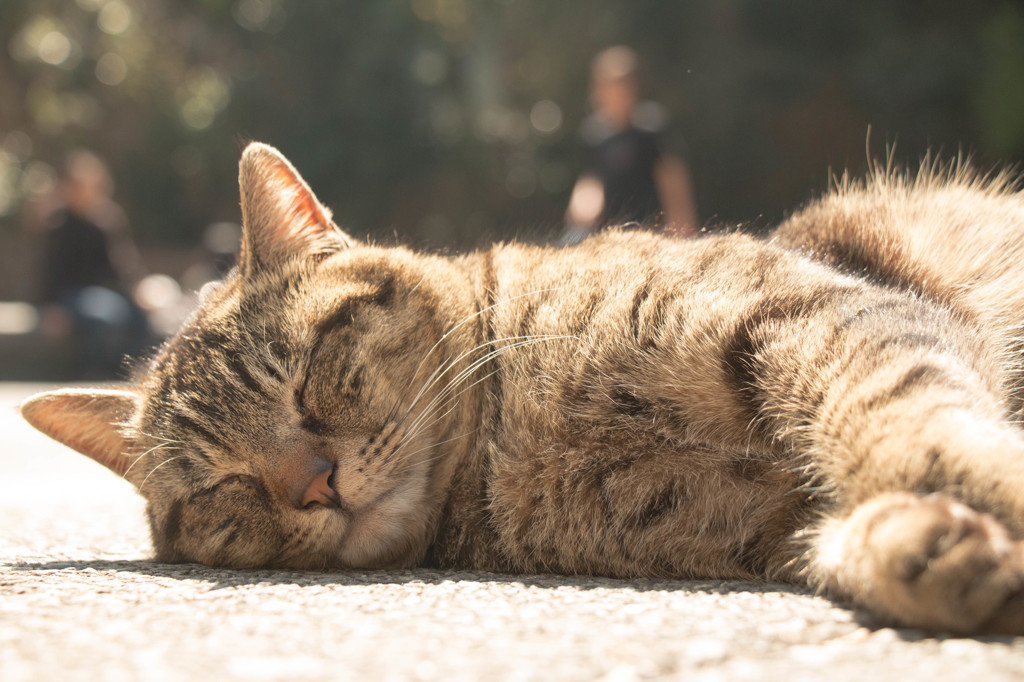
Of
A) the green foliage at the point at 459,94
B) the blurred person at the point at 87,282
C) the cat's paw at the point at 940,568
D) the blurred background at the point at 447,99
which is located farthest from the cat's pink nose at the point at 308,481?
the green foliage at the point at 459,94

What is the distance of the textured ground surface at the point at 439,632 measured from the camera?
1173 millimetres

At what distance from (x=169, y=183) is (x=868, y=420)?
18.6m

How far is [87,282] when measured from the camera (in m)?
8.85

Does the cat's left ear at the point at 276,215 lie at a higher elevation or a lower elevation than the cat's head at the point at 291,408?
higher

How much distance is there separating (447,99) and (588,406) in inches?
645

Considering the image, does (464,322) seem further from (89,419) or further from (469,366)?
(89,419)

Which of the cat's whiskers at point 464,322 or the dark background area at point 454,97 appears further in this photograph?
the dark background area at point 454,97

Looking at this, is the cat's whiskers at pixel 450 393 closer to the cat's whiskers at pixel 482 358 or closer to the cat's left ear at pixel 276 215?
the cat's whiskers at pixel 482 358

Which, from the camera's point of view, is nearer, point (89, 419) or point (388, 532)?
point (388, 532)

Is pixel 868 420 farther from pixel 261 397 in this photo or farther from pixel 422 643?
pixel 261 397

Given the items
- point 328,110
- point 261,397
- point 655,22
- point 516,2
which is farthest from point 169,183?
point 261,397

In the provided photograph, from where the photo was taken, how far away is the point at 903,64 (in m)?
13.9

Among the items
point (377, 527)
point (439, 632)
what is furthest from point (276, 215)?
point (439, 632)

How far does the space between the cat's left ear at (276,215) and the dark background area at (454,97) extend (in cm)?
1048
